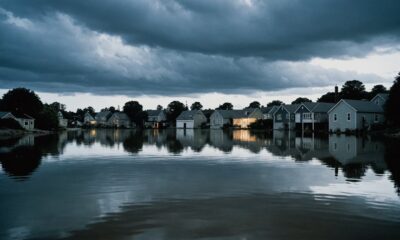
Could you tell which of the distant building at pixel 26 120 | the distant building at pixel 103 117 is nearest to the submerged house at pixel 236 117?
the distant building at pixel 26 120

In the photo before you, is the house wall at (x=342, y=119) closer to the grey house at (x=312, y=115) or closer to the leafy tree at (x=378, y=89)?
the grey house at (x=312, y=115)

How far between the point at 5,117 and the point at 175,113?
249ft

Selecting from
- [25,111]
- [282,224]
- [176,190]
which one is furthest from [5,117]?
[282,224]

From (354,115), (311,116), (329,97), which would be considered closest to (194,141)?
(354,115)

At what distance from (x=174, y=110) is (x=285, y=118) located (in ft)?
196

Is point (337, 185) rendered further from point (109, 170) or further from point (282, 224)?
point (109, 170)

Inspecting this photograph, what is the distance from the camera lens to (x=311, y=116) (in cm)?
8119

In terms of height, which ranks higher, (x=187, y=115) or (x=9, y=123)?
(x=187, y=115)

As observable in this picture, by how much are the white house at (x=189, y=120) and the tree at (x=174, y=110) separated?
8455 millimetres

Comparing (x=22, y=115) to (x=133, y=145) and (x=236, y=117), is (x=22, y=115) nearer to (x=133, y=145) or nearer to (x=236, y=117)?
(x=133, y=145)

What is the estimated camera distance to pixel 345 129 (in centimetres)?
6444

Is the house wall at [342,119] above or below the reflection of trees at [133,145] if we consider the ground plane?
above

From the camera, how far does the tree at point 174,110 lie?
141125 mm

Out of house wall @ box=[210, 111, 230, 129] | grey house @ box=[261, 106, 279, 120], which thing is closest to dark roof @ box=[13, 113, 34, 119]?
house wall @ box=[210, 111, 230, 129]
